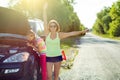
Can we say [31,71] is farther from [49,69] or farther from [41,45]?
[41,45]

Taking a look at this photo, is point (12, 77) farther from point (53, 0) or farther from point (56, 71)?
point (53, 0)

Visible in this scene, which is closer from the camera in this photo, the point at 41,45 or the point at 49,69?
the point at 49,69

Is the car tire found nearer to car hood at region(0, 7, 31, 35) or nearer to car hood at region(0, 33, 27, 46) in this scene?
car hood at region(0, 33, 27, 46)

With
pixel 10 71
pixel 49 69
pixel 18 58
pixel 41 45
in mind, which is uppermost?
pixel 41 45

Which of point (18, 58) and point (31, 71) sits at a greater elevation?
point (18, 58)

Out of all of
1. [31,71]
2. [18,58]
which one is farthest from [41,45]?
[18,58]

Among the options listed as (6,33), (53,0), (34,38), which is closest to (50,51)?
(34,38)

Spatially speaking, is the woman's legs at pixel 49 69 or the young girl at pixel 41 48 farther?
the young girl at pixel 41 48

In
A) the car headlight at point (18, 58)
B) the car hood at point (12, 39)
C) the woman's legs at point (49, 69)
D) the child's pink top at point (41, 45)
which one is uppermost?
the car hood at point (12, 39)

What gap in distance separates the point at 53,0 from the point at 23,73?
46.8 meters

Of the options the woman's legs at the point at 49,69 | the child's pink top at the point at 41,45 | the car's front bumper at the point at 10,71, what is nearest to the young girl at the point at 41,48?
the child's pink top at the point at 41,45

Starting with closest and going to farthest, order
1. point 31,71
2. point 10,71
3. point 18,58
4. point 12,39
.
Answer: point 10,71 → point 18,58 → point 31,71 → point 12,39

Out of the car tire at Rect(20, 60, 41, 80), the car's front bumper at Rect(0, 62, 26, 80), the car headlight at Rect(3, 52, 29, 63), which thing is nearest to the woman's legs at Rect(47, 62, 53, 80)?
the car tire at Rect(20, 60, 41, 80)

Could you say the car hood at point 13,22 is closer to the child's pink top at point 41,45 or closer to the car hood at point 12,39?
the car hood at point 12,39
